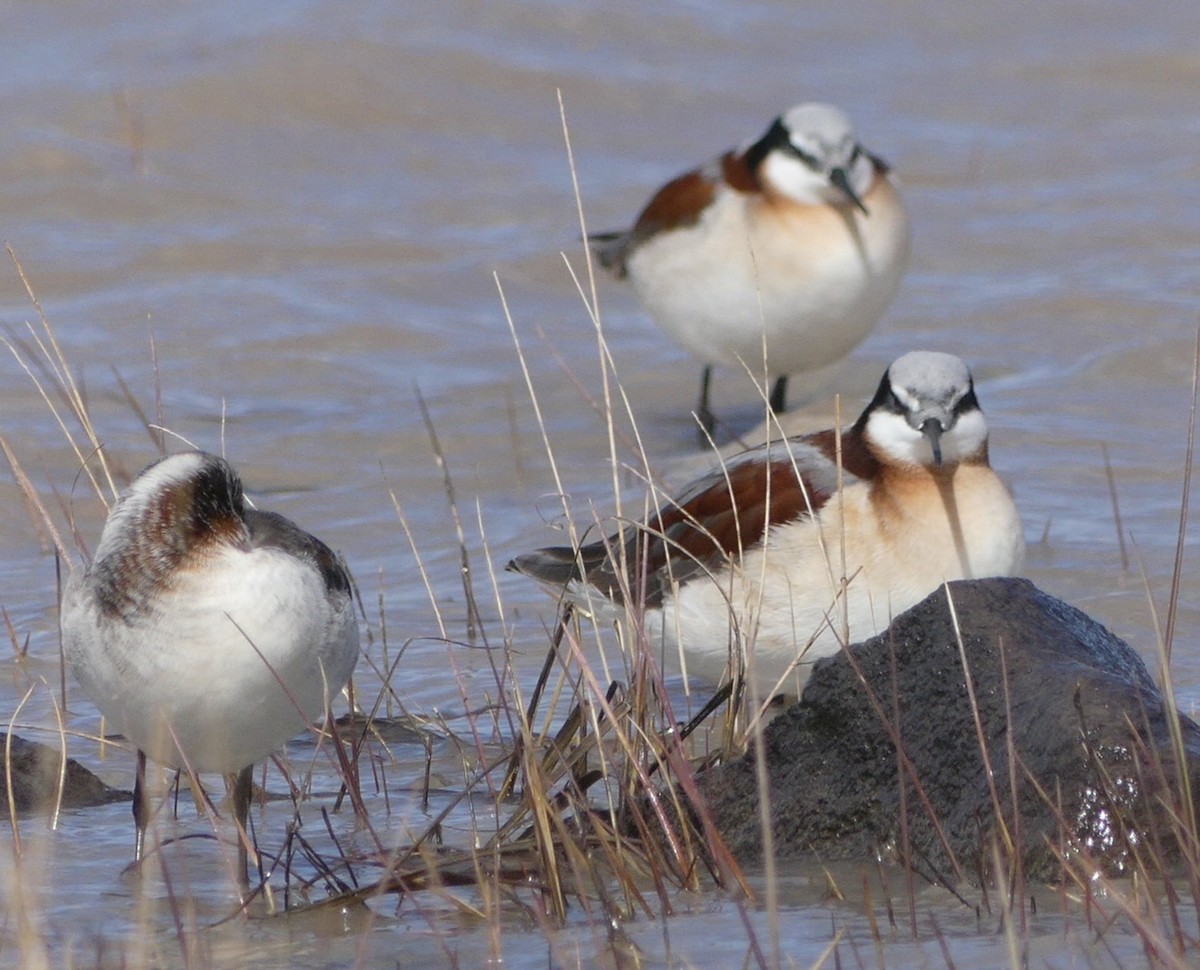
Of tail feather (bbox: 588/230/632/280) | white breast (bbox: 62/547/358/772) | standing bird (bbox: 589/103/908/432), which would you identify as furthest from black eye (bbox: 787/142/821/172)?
white breast (bbox: 62/547/358/772)

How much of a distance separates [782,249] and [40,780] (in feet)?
18.2

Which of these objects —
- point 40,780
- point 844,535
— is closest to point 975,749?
point 844,535

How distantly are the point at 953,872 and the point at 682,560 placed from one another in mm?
2135

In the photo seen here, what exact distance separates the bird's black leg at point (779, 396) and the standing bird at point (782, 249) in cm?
25

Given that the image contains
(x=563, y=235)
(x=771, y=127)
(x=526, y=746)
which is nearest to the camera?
(x=526, y=746)

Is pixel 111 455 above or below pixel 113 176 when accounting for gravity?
below

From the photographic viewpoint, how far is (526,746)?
463cm

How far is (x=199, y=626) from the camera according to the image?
15.1 ft

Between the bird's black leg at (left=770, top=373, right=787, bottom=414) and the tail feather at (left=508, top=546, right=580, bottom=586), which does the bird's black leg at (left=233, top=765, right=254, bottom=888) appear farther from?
the bird's black leg at (left=770, top=373, right=787, bottom=414)

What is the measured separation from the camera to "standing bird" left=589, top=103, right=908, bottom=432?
10.1 metres

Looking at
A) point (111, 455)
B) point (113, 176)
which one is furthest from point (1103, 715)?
point (113, 176)

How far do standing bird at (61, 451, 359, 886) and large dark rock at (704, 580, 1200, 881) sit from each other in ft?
3.73

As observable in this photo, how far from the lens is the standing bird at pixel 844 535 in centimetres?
631

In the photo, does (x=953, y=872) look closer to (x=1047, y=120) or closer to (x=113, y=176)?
(x=113, y=176)
